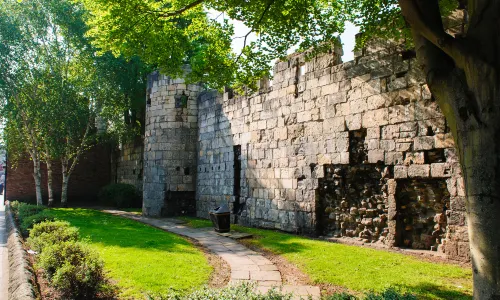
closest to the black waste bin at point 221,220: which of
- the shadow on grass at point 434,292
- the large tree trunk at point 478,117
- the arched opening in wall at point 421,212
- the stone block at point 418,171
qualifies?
the arched opening in wall at point 421,212

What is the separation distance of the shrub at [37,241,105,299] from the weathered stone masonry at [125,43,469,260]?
589 centimetres

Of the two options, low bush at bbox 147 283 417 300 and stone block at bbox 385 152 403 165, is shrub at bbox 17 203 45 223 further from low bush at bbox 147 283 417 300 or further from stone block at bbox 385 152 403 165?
stone block at bbox 385 152 403 165

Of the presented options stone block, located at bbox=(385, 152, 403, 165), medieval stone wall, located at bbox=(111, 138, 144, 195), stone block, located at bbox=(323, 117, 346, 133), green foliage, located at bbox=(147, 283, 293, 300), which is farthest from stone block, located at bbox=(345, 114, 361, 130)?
medieval stone wall, located at bbox=(111, 138, 144, 195)

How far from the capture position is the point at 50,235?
25.4ft

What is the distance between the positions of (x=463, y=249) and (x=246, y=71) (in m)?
6.11

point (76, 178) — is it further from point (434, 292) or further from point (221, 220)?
point (434, 292)

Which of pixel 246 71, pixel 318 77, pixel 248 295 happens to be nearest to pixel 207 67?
pixel 246 71

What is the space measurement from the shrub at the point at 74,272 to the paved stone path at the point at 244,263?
2085 millimetres

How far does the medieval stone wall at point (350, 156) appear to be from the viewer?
7691 millimetres

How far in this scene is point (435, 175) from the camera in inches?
299

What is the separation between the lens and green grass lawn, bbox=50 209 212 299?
233 inches

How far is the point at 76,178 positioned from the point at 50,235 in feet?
57.1

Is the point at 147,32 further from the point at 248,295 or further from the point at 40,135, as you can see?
the point at 40,135

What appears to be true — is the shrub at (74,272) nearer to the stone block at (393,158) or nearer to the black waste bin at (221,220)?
the black waste bin at (221,220)
